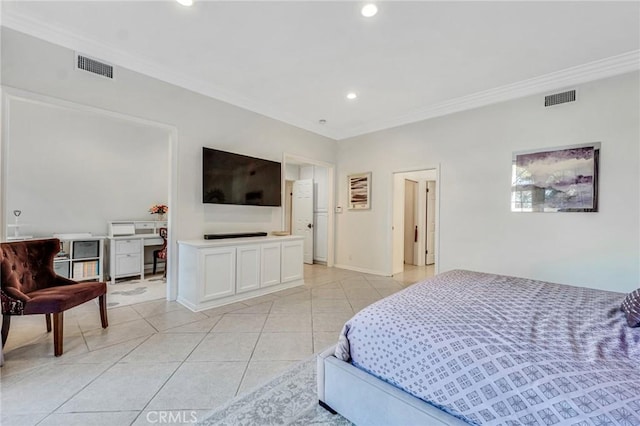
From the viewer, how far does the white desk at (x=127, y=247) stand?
4453 millimetres

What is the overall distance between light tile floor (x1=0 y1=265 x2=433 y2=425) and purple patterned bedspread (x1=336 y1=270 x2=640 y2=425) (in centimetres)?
100

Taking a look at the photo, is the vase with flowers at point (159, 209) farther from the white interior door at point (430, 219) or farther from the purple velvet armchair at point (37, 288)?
the white interior door at point (430, 219)

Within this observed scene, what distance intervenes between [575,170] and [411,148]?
2.21 meters

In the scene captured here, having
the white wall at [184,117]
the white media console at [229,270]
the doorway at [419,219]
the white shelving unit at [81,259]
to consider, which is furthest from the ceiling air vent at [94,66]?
the doorway at [419,219]

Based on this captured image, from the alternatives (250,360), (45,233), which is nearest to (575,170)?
(250,360)

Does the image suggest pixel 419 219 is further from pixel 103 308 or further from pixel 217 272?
pixel 103 308

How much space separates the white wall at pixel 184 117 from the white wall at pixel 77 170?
95 centimetres

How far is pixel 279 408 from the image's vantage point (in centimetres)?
162

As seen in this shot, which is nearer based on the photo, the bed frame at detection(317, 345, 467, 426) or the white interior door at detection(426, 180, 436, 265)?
the bed frame at detection(317, 345, 467, 426)

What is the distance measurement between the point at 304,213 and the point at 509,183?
4215 millimetres

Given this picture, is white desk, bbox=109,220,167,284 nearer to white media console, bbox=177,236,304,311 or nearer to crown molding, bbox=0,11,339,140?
white media console, bbox=177,236,304,311

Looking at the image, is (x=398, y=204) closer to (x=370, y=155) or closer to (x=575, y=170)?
(x=370, y=155)

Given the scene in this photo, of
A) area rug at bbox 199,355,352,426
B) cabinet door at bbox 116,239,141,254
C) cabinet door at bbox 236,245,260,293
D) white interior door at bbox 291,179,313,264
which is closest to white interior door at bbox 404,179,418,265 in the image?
white interior door at bbox 291,179,313,264

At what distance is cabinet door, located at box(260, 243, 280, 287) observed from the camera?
12.6 ft
